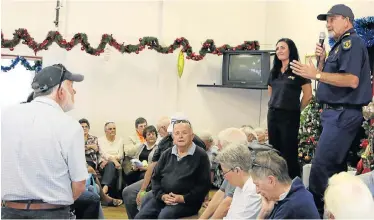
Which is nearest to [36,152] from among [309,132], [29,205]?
[29,205]

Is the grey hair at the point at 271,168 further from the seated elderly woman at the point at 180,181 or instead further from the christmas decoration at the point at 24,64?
the christmas decoration at the point at 24,64

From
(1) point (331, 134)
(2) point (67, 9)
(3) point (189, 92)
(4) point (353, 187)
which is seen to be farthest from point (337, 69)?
(2) point (67, 9)

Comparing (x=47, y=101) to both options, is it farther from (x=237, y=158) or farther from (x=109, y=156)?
(x=109, y=156)

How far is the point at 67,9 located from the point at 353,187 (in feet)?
21.8

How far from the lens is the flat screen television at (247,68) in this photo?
7.02 meters

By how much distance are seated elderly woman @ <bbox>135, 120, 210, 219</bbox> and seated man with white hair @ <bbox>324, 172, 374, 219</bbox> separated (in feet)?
6.22

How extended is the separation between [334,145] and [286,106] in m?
0.77

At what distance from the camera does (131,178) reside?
19.5ft

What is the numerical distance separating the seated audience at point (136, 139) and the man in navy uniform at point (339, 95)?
3.78m

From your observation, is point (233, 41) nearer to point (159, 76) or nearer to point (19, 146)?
point (159, 76)

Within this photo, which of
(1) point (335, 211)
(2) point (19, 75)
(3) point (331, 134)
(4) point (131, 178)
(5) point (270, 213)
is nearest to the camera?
(1) point (335, 211)

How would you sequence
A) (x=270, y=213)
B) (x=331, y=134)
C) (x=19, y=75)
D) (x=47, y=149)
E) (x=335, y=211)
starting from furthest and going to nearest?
(x=19, y=75) < (x=331, y=134) < (x=270, y=213) < (x=47, y=149) < (x=335, y=211)

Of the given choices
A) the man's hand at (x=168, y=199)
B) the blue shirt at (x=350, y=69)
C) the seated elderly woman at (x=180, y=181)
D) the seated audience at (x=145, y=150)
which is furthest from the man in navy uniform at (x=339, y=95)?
the seated audience at (x=145, y=150)

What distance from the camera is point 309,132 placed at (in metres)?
4.87
